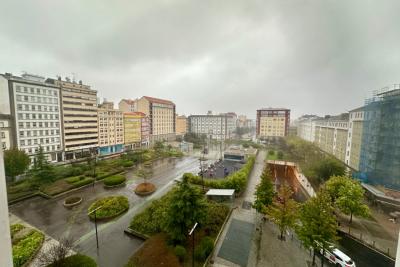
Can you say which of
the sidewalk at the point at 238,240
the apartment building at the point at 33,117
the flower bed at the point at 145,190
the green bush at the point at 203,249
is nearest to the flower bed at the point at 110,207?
the flower bed at the point at 145,190

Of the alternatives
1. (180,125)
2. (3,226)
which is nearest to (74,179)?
(3,226)

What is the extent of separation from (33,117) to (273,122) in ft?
260

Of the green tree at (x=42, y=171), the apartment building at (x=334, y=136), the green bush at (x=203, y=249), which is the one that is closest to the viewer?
the green bush at (x=203, y=249)

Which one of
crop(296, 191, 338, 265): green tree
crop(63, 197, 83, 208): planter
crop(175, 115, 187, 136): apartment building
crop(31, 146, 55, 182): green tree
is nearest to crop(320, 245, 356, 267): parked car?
crop(296, 191, 338, 265): green tree

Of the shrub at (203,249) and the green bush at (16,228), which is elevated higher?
the shrub at (203,249)

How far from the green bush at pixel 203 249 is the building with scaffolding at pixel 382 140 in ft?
87.8

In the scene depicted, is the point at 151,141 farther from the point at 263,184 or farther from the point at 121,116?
the point at 263,184

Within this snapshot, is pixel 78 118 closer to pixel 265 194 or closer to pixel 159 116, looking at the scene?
pixel 159 116

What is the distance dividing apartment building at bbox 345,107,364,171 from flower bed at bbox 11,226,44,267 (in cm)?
4243

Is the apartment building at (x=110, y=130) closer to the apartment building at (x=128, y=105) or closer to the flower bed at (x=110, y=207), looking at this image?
the apartment building at (x=128, y=105)

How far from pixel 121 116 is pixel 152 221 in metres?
43.8

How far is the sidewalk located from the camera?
1302 centimetres

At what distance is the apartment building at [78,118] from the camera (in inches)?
1614

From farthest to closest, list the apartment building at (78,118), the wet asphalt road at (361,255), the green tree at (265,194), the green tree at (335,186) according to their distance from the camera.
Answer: the apartment building at (78,118), the green tree at (335,186), the green tree at (265,194), the wet asphalt road at (361,255)
